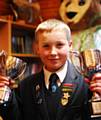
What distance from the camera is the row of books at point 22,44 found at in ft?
8.48

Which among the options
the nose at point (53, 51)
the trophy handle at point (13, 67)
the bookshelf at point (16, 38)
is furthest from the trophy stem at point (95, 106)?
the bookshelf at point (16, 38)

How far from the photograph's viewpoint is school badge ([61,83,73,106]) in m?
1.15

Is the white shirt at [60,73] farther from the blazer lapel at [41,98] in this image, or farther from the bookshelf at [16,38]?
the bookshelf at [16,38]

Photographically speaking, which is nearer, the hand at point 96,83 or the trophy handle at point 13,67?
the hand at point 96,83

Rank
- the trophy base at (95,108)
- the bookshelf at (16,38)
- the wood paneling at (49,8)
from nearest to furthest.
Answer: the trophy base at (95,108) < the bookshelf at (16,38) < the wood paneling at (49,8)

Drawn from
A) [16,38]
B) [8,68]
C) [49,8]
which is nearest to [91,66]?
[8,68]

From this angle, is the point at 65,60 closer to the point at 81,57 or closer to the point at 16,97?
the point at 81,57

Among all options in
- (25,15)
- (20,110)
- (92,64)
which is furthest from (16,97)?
(25,15)

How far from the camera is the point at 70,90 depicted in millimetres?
1165

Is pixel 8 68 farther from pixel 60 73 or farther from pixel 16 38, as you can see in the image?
pixel 16 38

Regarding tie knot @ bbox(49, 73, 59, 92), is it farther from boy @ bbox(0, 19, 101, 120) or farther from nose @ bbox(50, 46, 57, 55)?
nose @ bbox(50, 46, 57, 55)

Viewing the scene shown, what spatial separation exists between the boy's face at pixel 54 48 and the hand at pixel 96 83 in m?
0.16

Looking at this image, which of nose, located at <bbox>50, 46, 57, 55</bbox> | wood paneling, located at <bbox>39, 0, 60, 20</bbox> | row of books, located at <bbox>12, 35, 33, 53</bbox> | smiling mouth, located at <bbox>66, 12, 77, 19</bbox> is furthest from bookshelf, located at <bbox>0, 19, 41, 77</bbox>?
nose, located at <bbox>50, 46, 57, 55</bbox>

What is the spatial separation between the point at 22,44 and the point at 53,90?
5.09ft
